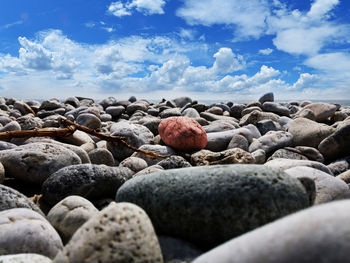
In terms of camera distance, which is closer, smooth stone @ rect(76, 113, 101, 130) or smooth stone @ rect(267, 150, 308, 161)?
smooth stone @ rect(267, 150, 308, 161)

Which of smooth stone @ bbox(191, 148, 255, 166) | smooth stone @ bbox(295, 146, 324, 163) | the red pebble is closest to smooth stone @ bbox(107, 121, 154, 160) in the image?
the red pebble

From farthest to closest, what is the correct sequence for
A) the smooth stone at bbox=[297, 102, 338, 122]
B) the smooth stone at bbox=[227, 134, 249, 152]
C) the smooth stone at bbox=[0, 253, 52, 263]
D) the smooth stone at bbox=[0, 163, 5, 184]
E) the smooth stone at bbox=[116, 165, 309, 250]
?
1. the smooth stone at bbox=[297, 102, 338, 122]
2. the smooth stone at bbox=[227, 134, 249, 152]
3. the smooth stone at bbox=[0, 163, 5, 184]
4. the smooth stone at bbox=[116, 165, 309, 250]
5. the smooth stone at bbox=[0, 253, 52, 263]

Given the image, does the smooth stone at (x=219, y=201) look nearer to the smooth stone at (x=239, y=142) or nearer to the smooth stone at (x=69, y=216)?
the smooth stone at (x=69, y=216)

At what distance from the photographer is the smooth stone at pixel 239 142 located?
5.30m

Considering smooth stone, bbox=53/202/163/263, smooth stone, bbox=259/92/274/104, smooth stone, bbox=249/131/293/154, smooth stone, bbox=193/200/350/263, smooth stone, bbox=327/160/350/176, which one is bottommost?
smooth stone, bbox=327/160/350/176

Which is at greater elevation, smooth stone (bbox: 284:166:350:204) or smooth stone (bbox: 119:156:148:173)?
smooth stone (bbox: 284:166:350:204)

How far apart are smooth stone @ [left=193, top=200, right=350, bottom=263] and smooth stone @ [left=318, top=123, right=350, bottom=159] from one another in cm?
423

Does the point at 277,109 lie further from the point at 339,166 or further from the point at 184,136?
the point at 184,136

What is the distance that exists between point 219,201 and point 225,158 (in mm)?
2366

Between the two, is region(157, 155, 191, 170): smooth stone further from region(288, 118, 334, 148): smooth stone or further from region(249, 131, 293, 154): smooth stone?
region(288, 118, 334, 148): smooth stone

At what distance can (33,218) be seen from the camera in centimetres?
216

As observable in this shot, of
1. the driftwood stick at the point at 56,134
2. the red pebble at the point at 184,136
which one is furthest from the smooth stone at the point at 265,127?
the driftwood stick at the point at 56,134

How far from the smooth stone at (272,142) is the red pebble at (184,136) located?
931 mm

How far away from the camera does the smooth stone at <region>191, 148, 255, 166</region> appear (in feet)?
13.4
